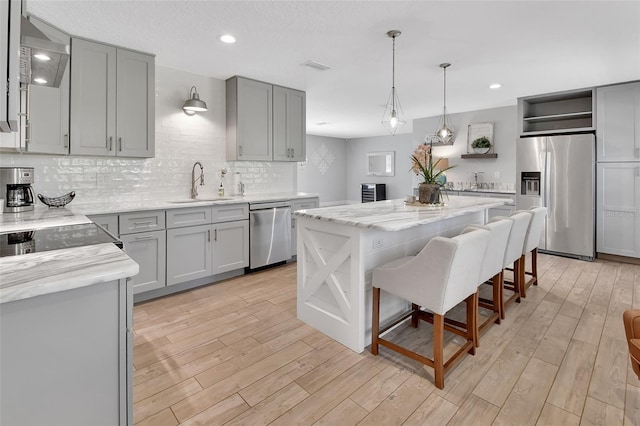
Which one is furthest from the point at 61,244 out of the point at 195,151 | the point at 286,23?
the point at 195,151

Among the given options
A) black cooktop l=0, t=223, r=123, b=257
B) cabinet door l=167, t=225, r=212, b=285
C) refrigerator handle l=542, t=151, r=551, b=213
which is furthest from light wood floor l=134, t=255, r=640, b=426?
refrigerator handle l=542, t=151, r=551, b=213

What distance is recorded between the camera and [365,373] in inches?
80.1

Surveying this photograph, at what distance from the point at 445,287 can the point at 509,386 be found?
70 cm

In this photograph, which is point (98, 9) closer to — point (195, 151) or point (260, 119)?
point (195, 151)

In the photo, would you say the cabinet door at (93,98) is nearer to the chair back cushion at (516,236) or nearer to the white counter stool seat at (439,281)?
the white counter stool seat at (439,281)

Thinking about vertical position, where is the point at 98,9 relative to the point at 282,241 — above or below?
above

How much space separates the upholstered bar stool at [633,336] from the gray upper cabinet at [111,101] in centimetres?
387

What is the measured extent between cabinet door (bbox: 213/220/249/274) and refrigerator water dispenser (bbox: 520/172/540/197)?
428cm

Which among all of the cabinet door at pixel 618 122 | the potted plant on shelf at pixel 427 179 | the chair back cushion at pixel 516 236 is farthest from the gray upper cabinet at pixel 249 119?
the cabinet door at pixel 618 122

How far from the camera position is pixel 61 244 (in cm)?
138

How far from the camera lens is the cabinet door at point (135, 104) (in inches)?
127

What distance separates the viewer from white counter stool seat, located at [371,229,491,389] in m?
1.83

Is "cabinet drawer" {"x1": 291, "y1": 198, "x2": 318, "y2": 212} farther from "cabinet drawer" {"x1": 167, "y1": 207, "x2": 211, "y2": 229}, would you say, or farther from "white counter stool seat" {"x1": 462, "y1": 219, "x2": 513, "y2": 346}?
"white counter stool seat" {"x1": 462, "y1": 219, "x2": 513, "y2": 346}

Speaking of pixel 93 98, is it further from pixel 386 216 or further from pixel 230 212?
pixel 386 216
